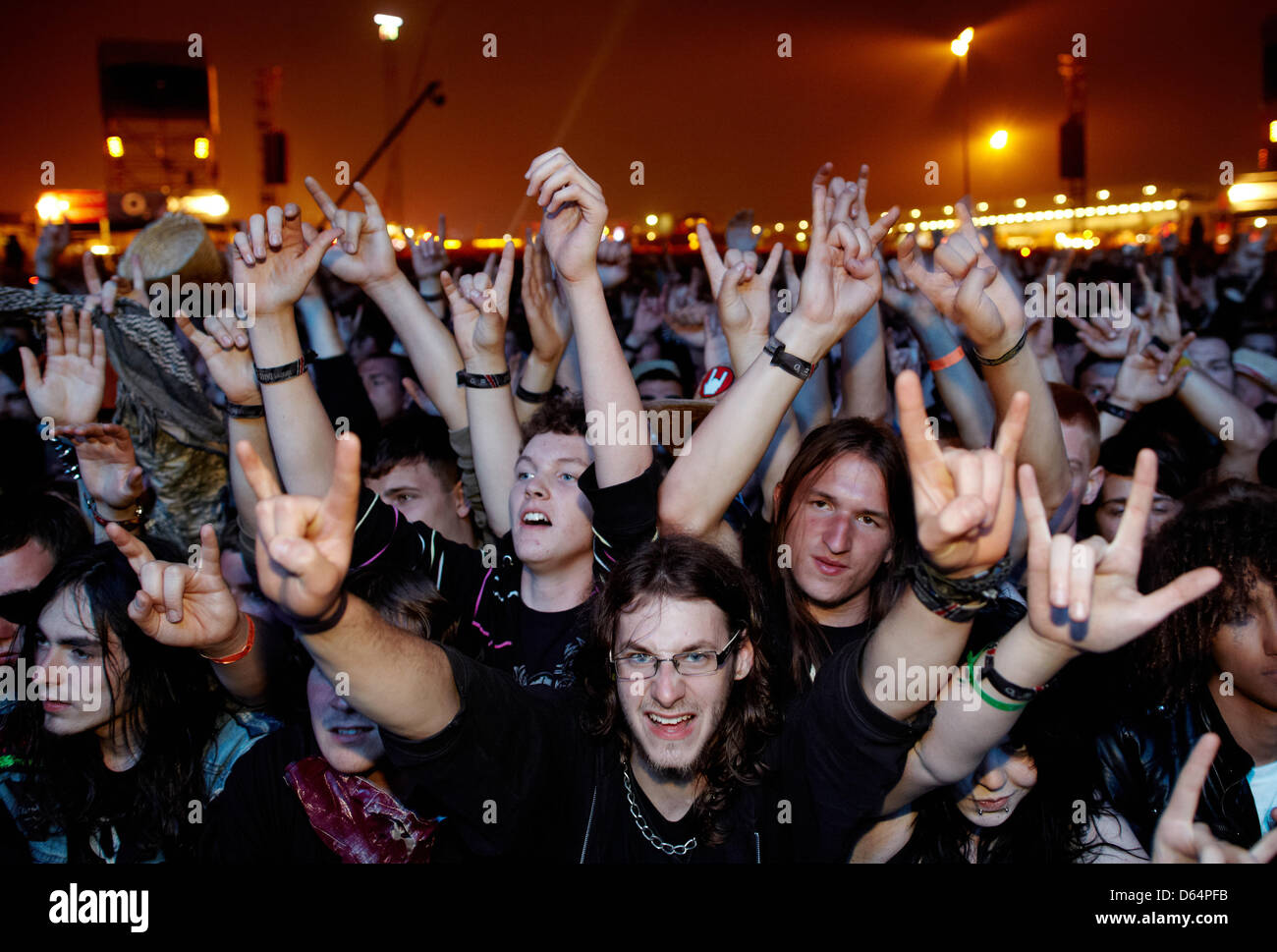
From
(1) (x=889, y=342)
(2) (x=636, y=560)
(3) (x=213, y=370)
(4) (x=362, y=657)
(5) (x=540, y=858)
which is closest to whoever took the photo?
(4) (x=362, y=657)

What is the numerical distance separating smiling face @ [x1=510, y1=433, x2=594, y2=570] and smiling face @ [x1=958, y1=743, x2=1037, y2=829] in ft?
3.50

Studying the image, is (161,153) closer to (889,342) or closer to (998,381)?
(889,342)

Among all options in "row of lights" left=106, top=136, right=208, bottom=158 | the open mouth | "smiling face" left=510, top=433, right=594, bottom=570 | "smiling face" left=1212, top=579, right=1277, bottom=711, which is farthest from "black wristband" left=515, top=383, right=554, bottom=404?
"row of lights" left=106, top=136, right=208, bottom=158

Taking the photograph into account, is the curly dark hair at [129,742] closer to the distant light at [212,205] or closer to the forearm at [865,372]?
the forearm at [865,372]

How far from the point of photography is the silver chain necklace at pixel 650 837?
1.67 m

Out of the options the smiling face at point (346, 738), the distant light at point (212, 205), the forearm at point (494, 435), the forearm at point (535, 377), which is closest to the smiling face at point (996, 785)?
the smiling face at point (346, 738)

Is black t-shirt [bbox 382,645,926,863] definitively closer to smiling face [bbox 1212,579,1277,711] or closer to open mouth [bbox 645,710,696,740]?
open mouth [bbox 645,710,696,740]

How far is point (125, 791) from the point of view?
83.9 inches

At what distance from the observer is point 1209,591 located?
78.9 inches

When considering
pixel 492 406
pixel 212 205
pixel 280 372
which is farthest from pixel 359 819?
pixel 212 205

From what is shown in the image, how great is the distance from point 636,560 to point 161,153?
17179 mm

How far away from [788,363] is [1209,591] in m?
1.02
